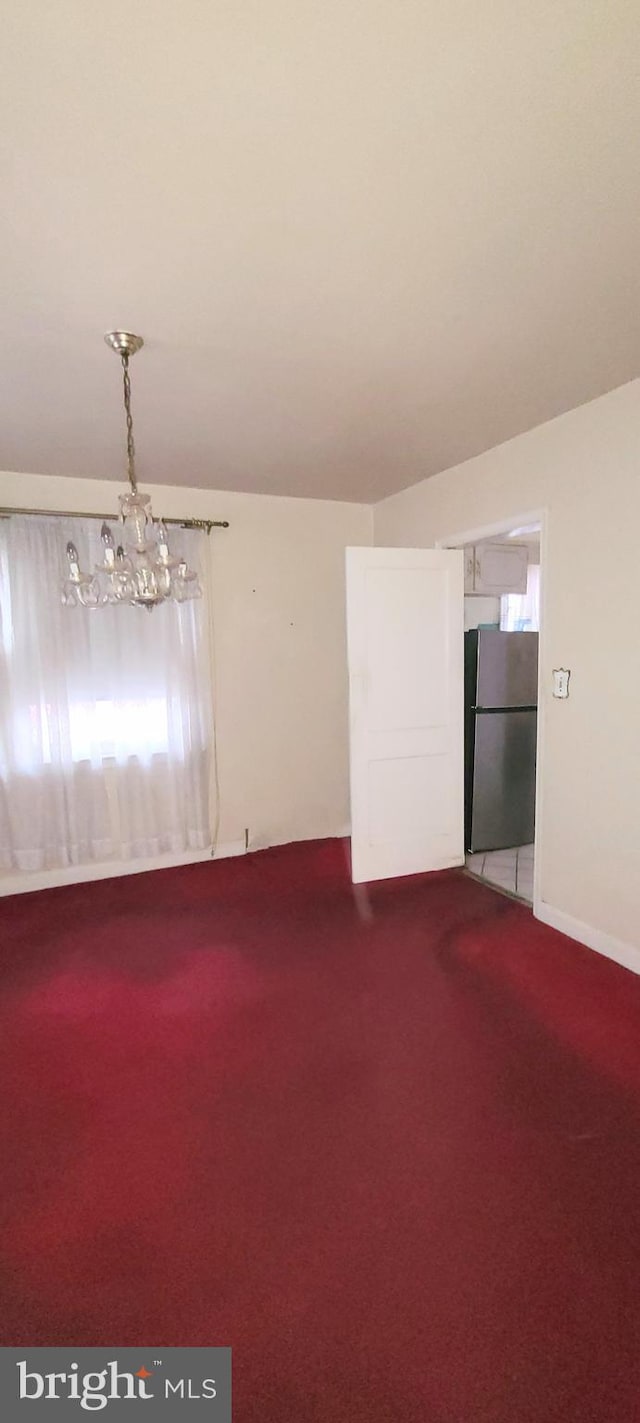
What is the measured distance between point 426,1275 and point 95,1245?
0.79 meters

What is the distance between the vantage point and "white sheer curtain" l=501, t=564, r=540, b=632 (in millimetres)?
Answer: 4801

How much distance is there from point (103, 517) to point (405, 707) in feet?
6.83

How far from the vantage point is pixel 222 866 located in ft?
13.3

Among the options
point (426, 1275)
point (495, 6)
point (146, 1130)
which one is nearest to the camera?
point (495, 6)

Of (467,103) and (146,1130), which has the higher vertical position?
(467,103)

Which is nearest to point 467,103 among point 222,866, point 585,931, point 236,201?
point 236,201

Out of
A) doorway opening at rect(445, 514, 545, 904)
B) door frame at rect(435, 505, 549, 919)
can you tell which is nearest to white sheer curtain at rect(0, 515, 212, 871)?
doorway opening at rect(445, 514, 545, 904)

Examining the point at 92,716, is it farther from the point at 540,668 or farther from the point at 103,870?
the point at 540,668

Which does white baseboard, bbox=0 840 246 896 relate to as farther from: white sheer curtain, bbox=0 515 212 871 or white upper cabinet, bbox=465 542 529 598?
white upper cabinet, bbox=465 542 529 598

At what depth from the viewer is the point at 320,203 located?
1.43 metres

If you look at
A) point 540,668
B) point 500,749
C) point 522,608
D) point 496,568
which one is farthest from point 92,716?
point 522,608

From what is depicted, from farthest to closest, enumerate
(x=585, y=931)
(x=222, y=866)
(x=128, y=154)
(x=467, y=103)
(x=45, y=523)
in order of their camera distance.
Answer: (x=222, y=866)
(x=45, y=523)
(x=585, y=931)
(x=128, y=154)
(x=467, y=103)

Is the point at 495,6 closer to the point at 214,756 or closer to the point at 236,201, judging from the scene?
the point at 236,201

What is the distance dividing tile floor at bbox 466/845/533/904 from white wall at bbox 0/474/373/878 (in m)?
1.06
